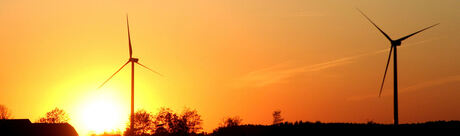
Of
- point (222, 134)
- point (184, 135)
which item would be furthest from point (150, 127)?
point (222, 134)

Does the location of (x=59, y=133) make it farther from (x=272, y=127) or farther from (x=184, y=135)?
(x=272, y=127)

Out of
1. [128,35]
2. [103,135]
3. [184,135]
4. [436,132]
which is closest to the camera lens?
[436,132]

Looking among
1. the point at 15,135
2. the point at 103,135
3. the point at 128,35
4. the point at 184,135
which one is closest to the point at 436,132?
the point at 128,35

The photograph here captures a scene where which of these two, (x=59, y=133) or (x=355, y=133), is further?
(x=59, y=133)

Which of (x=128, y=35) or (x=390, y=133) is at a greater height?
(x=128, y=35)

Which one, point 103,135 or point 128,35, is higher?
point 128,35

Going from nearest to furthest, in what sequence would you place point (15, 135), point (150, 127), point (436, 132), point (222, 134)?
point (436, 132) < point (222, 134) < point (15, 135) < point (150, 127)

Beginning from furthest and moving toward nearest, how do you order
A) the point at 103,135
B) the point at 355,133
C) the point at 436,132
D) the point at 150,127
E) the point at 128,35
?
the point at 103,135 → the point at 150,127 → the point at 128,35 → the point at 355,133 → the point at 436,132

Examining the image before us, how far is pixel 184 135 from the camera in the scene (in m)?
155

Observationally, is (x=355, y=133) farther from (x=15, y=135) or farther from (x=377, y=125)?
(x=15, y=135)

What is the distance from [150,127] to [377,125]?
262 ft

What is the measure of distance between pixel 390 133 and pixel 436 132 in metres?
6.10

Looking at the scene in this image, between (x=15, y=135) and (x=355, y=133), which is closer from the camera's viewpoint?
(x=355, y=133)

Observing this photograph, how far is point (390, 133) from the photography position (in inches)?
3804
